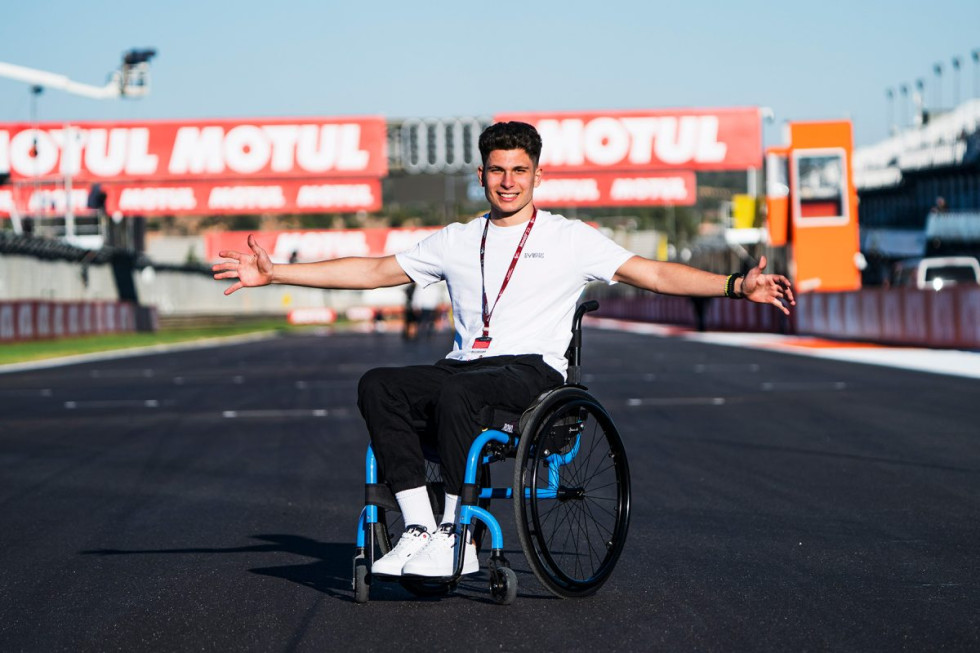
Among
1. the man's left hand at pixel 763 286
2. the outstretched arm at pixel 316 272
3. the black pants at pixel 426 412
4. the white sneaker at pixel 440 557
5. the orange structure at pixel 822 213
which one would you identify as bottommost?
the white sneaker at pixel 440 557

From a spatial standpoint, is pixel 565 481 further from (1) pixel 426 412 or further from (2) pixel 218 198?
(2) pixel 218 198

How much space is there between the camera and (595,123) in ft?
177

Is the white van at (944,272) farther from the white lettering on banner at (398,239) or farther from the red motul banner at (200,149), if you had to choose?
the white lettering on banner at (398,239)

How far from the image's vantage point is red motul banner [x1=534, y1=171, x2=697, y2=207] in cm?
5497

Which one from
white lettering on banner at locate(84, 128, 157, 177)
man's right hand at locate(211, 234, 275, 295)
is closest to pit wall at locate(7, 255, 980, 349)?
white lettering on banner at locate(84, 128, 157, 177)

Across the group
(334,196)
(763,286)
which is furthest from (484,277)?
(334,196)

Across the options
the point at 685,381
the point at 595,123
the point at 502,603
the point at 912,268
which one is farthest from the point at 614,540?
the point at 595,123

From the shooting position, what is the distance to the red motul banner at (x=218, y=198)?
55.8 m

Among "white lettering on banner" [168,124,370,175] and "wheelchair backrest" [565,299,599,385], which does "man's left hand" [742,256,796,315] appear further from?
"white lettering on banner" [168,124,370,175]

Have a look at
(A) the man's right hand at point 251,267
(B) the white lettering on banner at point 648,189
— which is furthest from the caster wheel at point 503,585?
(B) the white lettering on banner at point 648,189

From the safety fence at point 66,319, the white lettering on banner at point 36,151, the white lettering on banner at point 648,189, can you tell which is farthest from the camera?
the white lettering on banner at point 36,151

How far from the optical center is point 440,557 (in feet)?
16.5

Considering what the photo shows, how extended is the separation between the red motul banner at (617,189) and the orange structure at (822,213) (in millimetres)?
10384

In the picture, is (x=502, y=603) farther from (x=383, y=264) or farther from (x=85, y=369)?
(x=85, y=369)
